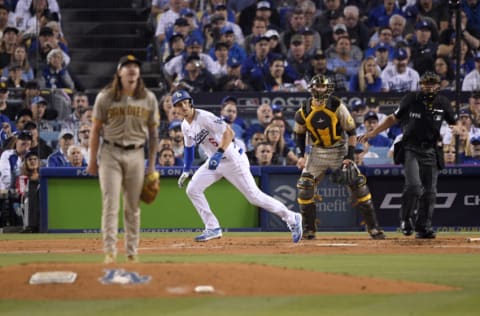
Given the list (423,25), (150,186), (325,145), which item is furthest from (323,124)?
(423,25)

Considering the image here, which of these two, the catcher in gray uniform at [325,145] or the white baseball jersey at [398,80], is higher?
the white baseball jersey at [398,80]

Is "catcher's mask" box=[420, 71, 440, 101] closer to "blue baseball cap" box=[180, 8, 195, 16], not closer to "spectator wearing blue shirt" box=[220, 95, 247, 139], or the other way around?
"spectator wearing blue shirt" box=[220, 95, 247, 139]

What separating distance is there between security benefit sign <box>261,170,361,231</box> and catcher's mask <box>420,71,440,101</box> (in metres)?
4.32

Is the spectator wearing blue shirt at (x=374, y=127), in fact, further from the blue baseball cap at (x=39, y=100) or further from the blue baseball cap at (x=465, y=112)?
the blue baseball cap at (x=39, y=100)

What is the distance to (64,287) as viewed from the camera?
8.27 meters

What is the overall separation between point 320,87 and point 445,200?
17.1 ft

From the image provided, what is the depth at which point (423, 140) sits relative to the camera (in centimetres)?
1399

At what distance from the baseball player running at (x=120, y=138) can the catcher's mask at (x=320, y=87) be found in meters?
4.33

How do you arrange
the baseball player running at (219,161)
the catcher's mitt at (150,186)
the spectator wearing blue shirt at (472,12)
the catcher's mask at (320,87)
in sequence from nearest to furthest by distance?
the catcher's mitt at (150,186), the baseball player running at (219,161), the catcher's mask at (320,87), the spectator wearing blue shirt at (472,12)

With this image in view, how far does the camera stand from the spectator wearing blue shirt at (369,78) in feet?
65.7

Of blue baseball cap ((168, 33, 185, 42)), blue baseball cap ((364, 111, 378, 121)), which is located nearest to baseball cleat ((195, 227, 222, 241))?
blue baseball cap ((364, 111, 378, 121))

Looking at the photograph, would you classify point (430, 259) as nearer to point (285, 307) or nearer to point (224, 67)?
point (285, 307)

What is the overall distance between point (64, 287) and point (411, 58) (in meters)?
13.8

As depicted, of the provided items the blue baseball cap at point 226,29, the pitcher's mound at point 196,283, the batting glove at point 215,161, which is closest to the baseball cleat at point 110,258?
the pitcher's mound at point 196,283
